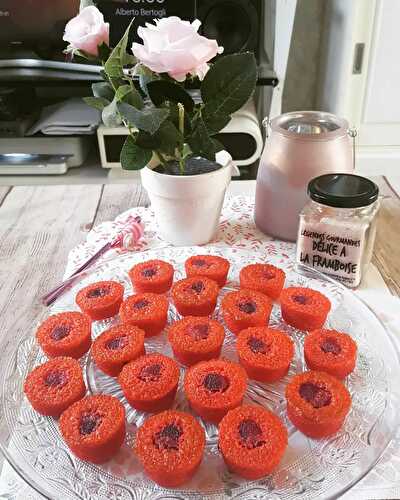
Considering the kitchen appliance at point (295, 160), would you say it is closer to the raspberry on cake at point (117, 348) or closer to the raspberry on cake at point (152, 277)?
the raspberry on cake at point (152, 277)

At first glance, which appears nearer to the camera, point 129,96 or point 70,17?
point 129,96

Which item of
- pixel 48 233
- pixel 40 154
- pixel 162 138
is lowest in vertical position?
pixel 40 154

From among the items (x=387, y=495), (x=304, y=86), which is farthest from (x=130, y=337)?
(x=304, y=86)

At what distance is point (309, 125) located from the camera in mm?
801

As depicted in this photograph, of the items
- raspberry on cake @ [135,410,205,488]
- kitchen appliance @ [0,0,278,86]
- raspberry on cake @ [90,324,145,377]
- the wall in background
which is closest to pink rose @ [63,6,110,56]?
raspberry on cake @ [90,324,145,377]

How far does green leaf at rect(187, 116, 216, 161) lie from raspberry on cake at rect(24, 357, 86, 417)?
35 cm

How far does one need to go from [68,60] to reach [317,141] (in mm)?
1088

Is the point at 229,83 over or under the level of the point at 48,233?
over

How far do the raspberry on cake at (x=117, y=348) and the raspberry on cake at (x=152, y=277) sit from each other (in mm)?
95

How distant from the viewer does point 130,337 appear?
0.59 m

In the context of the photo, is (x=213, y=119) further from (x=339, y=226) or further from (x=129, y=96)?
(x=339, y=226)

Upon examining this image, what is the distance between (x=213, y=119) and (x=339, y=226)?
238 millimetres

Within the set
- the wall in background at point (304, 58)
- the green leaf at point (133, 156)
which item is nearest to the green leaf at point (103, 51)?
the green leaf at point (133, 156)

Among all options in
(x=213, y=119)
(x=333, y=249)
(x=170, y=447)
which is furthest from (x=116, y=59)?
(x=170, y=447)
